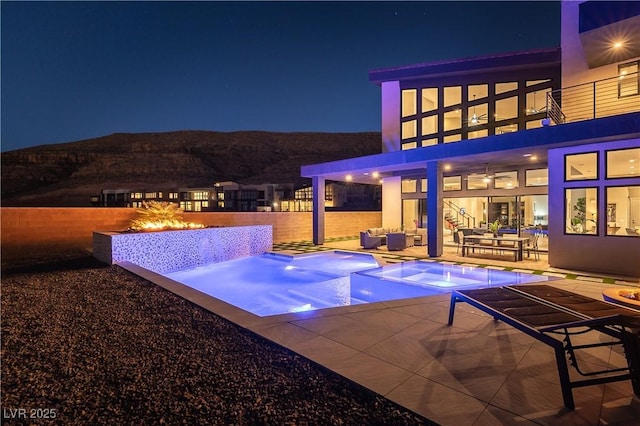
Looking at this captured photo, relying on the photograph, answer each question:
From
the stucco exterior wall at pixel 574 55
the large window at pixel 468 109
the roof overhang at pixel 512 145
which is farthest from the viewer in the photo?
the large window at pixel 468 109

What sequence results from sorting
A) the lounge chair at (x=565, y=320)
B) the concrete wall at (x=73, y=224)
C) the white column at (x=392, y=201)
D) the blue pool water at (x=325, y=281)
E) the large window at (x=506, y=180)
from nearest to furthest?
the lounge chair at (x=565, y=320), the blue pool water at (x=325, y=281), the concrete wall at (x=73, y=224), the large window at (x=506, y=180), the white column at (x=392, y=201)

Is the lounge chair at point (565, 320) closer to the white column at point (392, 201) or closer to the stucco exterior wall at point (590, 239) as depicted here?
the stucco exterior wall at point (590, 239)

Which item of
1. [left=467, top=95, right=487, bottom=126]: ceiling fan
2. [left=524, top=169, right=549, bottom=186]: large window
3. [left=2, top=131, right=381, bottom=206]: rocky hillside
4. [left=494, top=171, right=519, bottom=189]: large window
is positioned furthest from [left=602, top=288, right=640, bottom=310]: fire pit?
[left=2, top=131, right=381, bottom=206]: rocky hillside

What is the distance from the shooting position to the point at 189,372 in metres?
2.96

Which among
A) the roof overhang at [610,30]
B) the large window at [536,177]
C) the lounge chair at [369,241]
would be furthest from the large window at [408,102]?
the roof overhang at [610,30]

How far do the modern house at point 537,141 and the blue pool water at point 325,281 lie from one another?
2.55 meters

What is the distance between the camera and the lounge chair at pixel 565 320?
2.50 m

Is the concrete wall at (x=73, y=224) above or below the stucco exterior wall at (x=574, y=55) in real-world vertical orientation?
below

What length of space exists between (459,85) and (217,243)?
567 inches

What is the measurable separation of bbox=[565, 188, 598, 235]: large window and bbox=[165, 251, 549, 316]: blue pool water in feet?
7.83

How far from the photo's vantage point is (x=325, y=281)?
9.35 meters

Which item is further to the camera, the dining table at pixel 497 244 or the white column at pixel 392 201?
the white column at pixel 392 201

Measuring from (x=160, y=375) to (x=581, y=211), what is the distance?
1050 cm

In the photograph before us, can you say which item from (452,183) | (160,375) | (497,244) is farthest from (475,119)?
(160,375)
